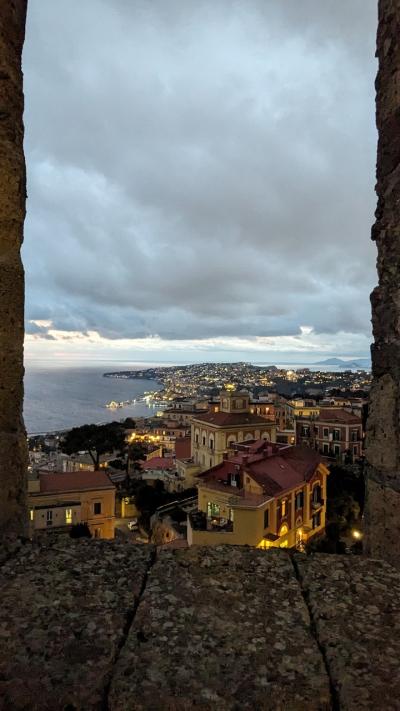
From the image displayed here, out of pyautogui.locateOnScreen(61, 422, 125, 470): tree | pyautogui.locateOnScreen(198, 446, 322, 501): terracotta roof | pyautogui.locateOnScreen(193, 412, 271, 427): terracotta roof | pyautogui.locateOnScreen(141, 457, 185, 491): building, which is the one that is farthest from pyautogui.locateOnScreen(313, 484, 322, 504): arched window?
pyautogui.locateOnScreen(61, 422, 125, 470): tree

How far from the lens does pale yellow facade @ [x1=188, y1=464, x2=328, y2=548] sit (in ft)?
46.6

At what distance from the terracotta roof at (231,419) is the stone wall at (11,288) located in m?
31.6

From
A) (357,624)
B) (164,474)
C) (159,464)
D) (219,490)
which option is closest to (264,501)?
(219,490)

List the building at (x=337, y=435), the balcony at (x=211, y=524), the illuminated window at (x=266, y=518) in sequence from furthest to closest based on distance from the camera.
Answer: the building at (x=337, y=435) → the illuminated window at (x=266, y=518) → the balcony at (x=211, y=524)

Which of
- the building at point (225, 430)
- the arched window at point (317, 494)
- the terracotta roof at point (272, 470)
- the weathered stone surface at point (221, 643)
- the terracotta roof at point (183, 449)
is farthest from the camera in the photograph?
the terracotta roof at point (183, 449)

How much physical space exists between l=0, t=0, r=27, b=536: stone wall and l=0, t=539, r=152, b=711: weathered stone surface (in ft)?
1.04

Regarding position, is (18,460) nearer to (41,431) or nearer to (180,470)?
(180,470)

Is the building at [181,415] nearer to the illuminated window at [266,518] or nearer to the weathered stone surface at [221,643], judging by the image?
the illuminated window at [266,518]

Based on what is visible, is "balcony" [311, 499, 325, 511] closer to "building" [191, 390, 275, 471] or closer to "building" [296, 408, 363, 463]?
"building" [191, 390, 275, 471]

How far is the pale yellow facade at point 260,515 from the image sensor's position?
46.6 ft

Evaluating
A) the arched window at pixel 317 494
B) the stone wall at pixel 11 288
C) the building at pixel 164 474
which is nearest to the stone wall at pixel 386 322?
the stone wall at pixel 11 288

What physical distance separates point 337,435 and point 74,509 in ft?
81.1

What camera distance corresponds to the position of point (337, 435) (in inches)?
1468

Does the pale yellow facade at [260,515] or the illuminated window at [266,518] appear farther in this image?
the illuminated window at [266,518]
